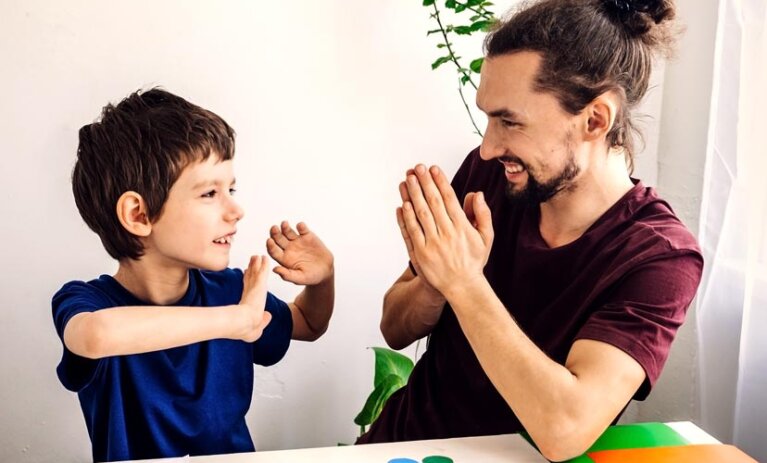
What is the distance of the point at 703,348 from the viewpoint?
160 centimetres

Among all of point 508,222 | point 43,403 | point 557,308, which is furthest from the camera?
point 43,403

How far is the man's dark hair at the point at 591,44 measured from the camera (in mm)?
1226

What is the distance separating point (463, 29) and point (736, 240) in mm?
699

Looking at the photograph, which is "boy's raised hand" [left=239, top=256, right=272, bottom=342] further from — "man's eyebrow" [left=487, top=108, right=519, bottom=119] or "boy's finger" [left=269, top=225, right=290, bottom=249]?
"man's eyebrow" [left=487, top=108, right=519, bottom=119]

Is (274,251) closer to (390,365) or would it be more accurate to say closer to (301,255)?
(301,255)

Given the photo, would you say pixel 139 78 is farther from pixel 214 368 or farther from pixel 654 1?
pixel 654 1

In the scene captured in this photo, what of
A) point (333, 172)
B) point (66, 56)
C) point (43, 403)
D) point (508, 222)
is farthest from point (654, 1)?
point (43, 403)

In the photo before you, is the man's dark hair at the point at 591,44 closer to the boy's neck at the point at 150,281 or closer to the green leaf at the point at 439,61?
the green leaf at the point at 439,61

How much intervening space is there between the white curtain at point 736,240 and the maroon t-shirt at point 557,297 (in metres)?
0.31

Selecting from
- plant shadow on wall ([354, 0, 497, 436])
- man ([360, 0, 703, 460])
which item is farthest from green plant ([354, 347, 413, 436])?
man ([360, 0, 703, 460])

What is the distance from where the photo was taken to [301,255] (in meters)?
1.32

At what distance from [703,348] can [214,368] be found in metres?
0.97

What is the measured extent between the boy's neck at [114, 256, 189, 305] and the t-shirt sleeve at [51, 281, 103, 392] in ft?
0.30

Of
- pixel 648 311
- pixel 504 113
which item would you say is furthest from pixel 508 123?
pixel 648 311
